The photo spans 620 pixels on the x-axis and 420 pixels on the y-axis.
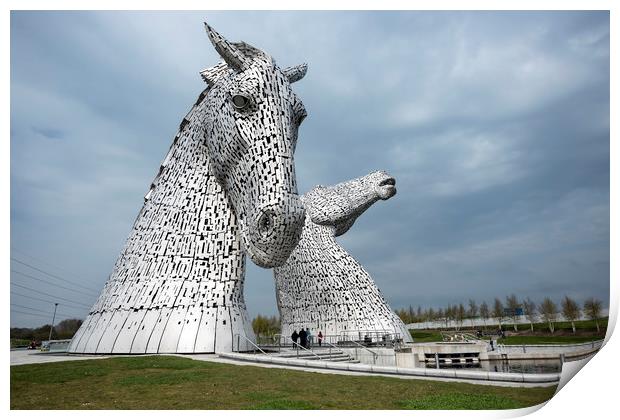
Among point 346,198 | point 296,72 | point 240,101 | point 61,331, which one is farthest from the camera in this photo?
point 346,198

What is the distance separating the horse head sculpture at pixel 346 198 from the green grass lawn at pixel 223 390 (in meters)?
12.0

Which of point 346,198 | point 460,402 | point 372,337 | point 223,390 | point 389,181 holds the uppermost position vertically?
point 389,181

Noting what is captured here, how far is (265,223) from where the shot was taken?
704cm

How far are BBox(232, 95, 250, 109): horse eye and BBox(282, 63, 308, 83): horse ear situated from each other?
66.3 inches

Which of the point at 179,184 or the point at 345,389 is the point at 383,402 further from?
the point at 179,184

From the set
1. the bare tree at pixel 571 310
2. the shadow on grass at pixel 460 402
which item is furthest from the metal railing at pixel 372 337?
the shadow on grass at pixel 460 402

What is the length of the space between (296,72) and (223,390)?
612cm

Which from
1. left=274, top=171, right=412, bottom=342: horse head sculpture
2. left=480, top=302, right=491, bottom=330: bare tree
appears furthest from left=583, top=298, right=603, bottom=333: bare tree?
left=480, top=302, right=491, bottom=330: bare tree

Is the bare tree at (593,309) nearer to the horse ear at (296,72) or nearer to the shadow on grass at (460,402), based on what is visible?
the shadow on grass at (460,402)

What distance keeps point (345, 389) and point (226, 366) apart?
194 cm

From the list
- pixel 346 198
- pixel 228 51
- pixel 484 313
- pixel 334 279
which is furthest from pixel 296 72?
pixel 484 313

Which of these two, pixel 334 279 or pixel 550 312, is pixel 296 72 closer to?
pixel 550 312
